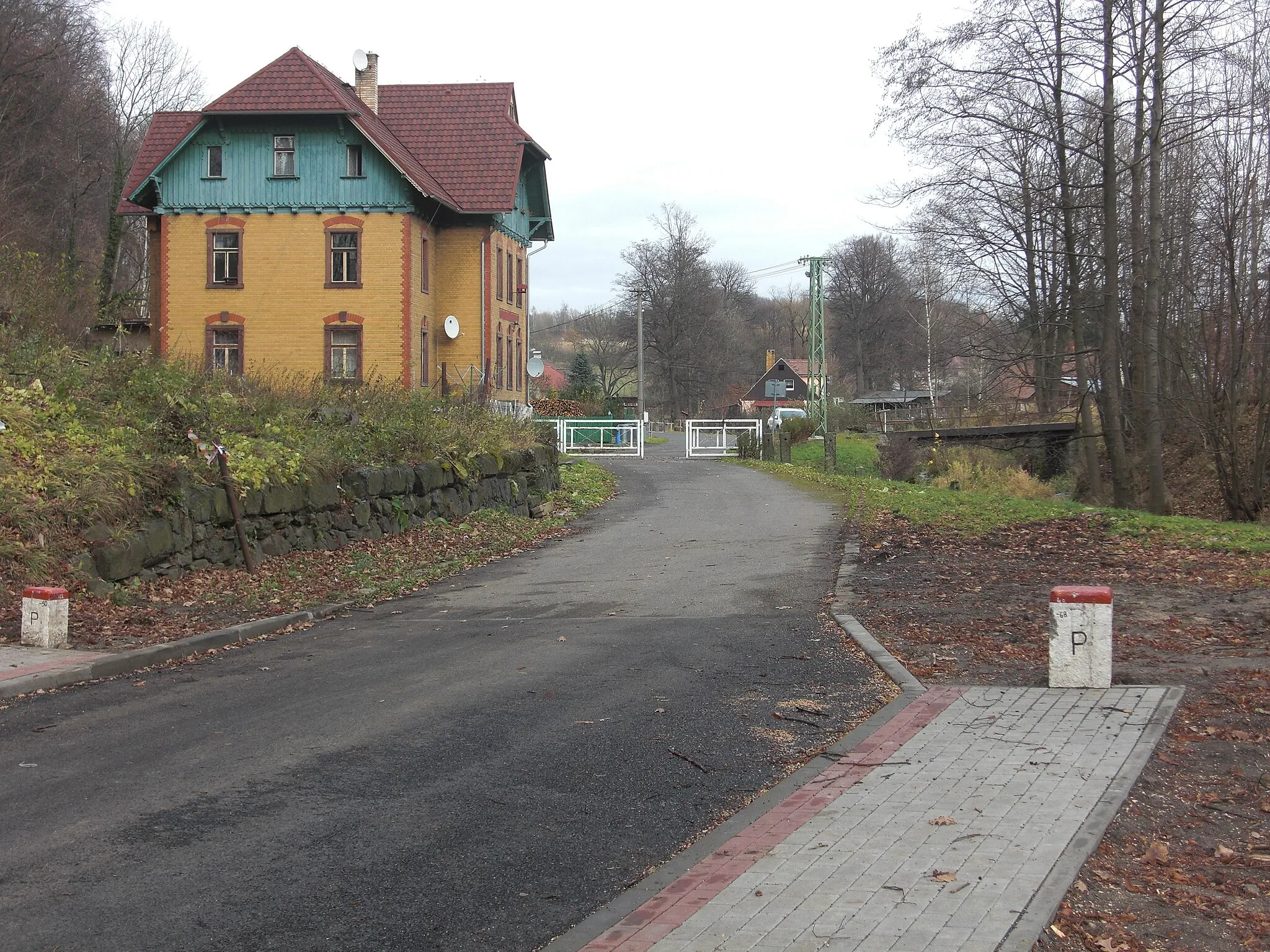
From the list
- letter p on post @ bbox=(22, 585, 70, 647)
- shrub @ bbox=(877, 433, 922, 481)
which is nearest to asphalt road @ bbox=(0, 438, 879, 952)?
letter p on post @ bbox=(22, 585, 70, 647)

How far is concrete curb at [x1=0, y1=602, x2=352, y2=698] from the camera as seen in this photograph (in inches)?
324

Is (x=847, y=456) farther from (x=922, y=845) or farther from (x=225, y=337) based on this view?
(x=922, y=845)

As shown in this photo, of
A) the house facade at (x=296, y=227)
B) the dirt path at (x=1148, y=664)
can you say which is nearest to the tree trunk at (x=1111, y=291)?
the dirt path at (x=1148, y=664)

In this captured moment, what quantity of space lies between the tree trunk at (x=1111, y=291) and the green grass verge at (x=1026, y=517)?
8.18 feet

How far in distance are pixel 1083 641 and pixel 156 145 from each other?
38.0 metres

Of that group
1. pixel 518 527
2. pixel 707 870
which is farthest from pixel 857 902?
pixel 518 527

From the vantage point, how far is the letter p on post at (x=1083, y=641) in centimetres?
802

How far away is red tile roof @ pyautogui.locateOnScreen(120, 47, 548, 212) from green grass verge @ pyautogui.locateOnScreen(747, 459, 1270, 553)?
59.6ft

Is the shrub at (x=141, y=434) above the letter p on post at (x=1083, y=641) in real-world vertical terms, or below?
above

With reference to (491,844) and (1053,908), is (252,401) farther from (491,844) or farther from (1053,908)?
(1053,908)

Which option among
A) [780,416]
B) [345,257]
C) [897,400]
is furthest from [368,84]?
[897,400]

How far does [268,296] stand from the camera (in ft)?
121

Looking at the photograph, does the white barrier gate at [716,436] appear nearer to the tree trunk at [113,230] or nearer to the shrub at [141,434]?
the tree trunk at [113,230]

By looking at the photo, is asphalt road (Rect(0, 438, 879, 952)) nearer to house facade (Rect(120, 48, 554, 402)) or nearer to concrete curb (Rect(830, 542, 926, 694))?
concrete curb (Rect(830, 542, 926, 694))
